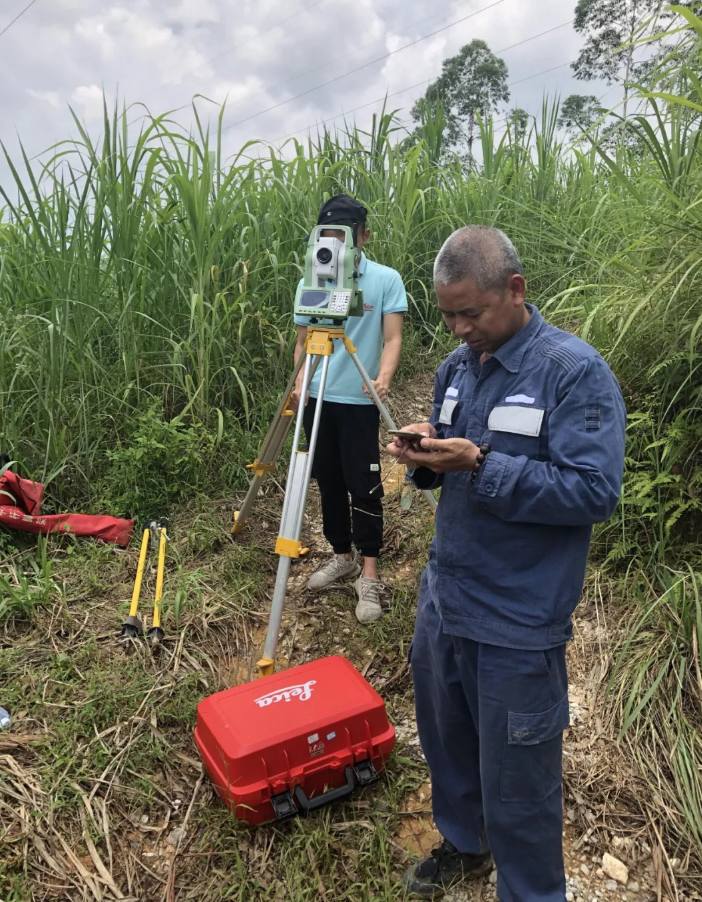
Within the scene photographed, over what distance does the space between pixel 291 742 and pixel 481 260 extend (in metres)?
1.45

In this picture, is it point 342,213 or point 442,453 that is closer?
point 442,453

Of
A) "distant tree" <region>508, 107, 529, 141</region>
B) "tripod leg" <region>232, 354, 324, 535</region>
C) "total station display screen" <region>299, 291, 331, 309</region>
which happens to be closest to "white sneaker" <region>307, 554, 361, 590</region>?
"tripod leg" <region>232, 354, 324, 535</region>

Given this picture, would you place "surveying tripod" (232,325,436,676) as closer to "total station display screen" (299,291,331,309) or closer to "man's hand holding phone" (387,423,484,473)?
"total station display screen" (299,291,331,309)

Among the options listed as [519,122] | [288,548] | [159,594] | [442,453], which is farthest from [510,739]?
[519,122]

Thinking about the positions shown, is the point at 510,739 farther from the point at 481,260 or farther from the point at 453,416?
the point at 481,260

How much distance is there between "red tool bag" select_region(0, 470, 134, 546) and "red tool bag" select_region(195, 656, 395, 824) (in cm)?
131

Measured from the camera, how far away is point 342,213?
2363 mm

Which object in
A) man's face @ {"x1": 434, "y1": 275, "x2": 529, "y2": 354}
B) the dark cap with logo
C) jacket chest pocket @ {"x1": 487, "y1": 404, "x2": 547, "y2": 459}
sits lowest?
jacket chest pocket @ {"x1": 487, "y1": 404, "x2": 547, "y2": 459}

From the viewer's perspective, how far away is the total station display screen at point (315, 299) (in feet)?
7.32

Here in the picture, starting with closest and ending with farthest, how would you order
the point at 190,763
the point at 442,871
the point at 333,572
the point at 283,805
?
the point at 442,871 < the point at 283,805 < the point at 190,763 < the point at 333,572

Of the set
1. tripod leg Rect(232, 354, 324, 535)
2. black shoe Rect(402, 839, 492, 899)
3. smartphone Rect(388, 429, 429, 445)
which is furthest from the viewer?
tripod leg Rect(232, 354, 324, 535)

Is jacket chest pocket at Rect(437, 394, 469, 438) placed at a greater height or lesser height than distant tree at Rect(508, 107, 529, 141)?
lesser

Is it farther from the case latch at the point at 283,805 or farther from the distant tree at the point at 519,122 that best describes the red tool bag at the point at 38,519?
the distant tree at the point at 519,122

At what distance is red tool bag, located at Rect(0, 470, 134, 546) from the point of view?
2.78 m
